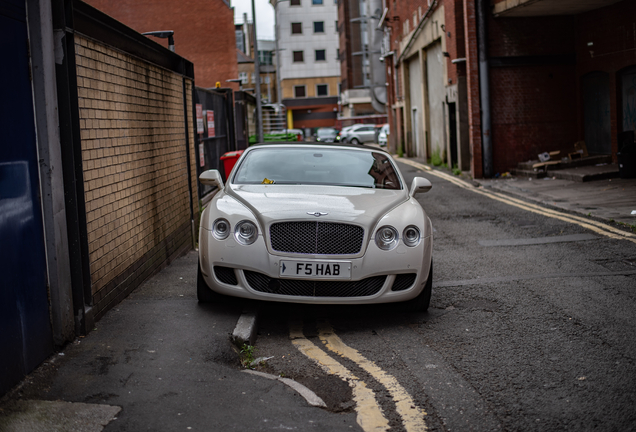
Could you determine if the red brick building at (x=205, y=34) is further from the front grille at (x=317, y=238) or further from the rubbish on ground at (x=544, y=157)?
the front grille at (x=317, y=238)

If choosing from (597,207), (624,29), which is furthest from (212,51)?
(597,207)

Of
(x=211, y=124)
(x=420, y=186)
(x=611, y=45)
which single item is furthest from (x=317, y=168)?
(x=611, y=45)

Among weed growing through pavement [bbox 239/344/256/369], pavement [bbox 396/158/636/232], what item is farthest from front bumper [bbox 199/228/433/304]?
pavement [bbox 396/158/636/232]

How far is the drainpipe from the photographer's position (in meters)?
20.1

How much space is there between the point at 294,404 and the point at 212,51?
3476 centimetres

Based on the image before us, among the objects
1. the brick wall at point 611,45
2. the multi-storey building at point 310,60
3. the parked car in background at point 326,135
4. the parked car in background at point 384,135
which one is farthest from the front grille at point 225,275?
the multi-storey building at point 310,60

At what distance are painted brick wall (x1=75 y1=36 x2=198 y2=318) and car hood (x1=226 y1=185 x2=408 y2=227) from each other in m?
1.10

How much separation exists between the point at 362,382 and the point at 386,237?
159 centimetres

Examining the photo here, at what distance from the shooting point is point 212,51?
121 ft

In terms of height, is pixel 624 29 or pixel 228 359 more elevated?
pixel 624 29

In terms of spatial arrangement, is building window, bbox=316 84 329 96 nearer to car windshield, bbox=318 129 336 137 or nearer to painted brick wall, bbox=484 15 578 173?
car windshield, bbox=318 129 336 137

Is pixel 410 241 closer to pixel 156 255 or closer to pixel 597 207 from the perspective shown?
pixel 156 255

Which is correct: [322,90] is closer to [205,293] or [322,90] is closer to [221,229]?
[205,293]

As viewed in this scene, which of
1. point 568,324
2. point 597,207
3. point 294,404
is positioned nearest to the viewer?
point 294,404
